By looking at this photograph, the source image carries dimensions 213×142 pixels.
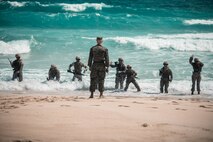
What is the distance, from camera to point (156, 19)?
165ft

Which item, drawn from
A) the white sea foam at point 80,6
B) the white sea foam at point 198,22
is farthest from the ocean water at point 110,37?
the white sea foam at point 198,22

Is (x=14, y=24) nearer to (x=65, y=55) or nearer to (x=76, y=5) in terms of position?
(x=76, y=5)

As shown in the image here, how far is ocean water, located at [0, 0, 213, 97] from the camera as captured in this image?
1852cm

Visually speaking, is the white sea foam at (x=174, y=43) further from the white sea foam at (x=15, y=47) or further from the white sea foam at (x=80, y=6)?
the white sea foam at (x=80, y=6)

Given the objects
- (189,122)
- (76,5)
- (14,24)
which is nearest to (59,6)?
(76,5)

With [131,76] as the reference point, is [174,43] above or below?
above

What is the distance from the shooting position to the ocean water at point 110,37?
60.8 ft

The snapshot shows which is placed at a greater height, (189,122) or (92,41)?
(92,41)

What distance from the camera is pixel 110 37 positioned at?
3656 cm

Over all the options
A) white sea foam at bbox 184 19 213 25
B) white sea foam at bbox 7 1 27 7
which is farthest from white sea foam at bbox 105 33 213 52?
white sea foam at bbox 7 1 27 7

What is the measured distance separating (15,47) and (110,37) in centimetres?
1012

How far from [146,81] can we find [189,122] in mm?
12016

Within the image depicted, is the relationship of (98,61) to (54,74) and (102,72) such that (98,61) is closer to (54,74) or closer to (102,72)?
(102,72)

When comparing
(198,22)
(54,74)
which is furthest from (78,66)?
(198,22)
